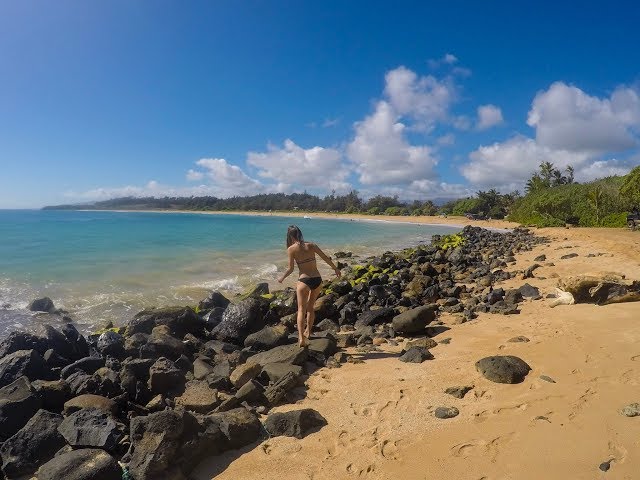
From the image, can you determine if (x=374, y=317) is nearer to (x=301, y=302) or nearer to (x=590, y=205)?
(x=301, y=302)

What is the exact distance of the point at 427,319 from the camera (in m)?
7.50

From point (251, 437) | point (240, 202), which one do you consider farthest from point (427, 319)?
point (240, 202)

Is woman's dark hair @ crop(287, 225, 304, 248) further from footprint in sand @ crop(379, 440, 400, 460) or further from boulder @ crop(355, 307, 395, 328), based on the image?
footprint in sand @ crop(379, 440, 400, 460)

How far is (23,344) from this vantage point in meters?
7.03

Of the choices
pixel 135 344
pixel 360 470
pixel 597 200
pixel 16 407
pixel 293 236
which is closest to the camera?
pixel 360 470

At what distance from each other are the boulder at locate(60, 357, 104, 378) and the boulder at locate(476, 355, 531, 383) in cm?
572

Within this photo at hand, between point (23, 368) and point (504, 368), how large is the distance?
6.82 metres

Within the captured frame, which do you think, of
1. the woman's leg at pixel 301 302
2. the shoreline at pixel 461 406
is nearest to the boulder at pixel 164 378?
the shoreline at pixel 461 406

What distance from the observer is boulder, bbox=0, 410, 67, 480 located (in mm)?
4039

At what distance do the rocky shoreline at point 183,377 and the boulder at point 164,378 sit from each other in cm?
1

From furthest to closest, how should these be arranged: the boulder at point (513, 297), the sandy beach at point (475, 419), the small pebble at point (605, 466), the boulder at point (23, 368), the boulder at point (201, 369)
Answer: the boulder at point (513, 297) → the boulder at point (201, 369) → the boulder at point (23, 368) → the sandy beach at point (475, 419) → the small pebble at point (605, 466)

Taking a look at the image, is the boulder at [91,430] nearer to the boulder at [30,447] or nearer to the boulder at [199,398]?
the boulder at [30,447]

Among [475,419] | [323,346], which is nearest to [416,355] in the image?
[323,346]

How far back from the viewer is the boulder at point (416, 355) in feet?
19.8
